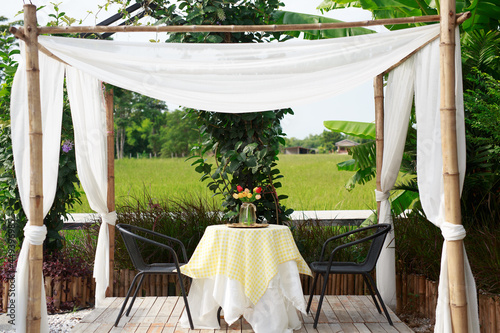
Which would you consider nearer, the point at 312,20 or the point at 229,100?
the point at 229,100

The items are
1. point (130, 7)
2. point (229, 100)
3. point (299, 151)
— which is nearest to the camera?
point (229, 100)

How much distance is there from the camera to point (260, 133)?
5121 millimetres

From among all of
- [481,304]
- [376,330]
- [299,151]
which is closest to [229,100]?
[376,330]

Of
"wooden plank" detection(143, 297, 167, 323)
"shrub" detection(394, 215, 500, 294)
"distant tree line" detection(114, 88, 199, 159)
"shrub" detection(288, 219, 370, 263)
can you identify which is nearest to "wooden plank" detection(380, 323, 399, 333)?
"shrub" detection(394, 215, 500, 294)

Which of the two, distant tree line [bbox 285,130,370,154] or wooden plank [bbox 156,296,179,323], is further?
distant tree line [bbox 285,130,370,154]

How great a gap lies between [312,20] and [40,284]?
470cm

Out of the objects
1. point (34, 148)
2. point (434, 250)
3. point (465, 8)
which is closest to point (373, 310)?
point (434, 250)

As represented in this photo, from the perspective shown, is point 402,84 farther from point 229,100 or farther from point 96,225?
point 96,225

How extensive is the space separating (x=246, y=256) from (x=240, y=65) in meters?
1.35

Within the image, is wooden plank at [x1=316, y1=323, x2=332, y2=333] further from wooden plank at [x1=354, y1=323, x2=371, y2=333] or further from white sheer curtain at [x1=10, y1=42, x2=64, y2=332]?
white sheer curtain at [x1=10, y1=42, x2=64, y2=332]

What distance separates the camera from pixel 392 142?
4.00 metres

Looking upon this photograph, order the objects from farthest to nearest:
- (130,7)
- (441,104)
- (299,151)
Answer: (299,151) → (130,7) → (441,104)

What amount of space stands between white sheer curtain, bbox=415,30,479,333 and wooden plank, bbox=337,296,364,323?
85cm

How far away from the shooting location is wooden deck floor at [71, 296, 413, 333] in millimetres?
3590
